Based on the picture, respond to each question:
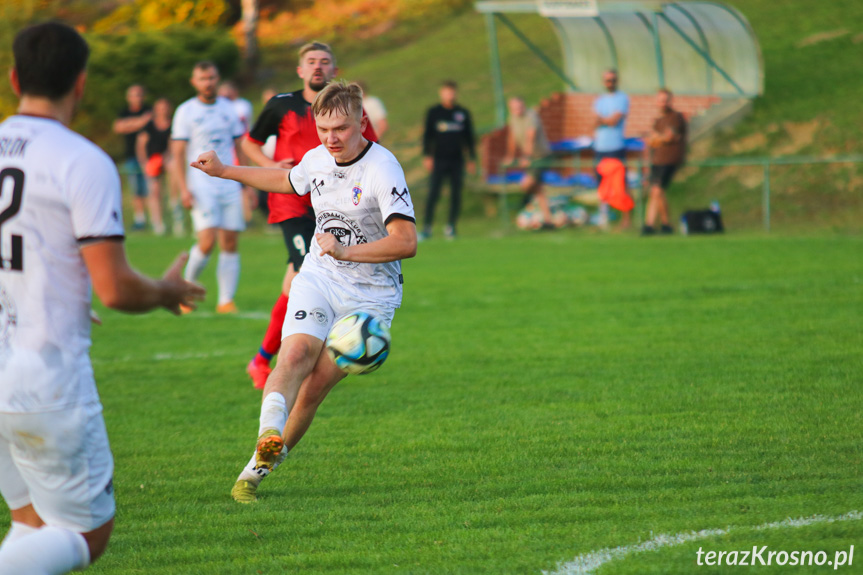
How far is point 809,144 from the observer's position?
20.9 meters

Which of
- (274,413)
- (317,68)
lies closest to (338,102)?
(274,413)

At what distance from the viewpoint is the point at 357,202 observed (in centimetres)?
514

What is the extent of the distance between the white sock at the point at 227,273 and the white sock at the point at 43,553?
782 cm

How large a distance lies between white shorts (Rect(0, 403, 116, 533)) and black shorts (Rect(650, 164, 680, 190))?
15.7 metres

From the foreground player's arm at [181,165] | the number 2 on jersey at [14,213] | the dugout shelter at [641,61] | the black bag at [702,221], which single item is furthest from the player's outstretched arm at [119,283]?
the dugout shelter at [641,61]

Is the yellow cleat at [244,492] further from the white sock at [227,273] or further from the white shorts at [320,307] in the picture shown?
the white sock at [227,273]

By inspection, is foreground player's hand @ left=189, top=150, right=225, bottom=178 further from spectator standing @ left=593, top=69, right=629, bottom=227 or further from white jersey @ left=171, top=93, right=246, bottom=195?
spectator standing @ left=593, top=69, right=629, bottom=227

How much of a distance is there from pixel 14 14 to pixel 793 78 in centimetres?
2420

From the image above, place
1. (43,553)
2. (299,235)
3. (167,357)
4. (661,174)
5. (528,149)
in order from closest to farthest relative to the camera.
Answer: (43,553), (299,235), (167,357), (661,174), (528,149)

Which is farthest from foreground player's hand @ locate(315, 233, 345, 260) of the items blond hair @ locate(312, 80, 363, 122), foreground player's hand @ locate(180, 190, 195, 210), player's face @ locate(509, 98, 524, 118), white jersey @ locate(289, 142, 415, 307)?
player's face @ locate(509, 98, 524, 118)

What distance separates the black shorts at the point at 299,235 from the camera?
7.21 metres

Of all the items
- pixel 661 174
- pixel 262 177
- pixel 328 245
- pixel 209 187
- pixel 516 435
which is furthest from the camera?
pixel 661 174

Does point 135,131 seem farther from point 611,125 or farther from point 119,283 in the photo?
point 119,283

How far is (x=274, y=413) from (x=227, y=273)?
646 cm
